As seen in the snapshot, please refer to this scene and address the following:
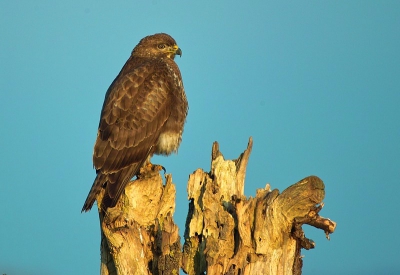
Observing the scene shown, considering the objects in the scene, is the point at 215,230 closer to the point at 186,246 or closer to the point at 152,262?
Answer: the point at 186,246

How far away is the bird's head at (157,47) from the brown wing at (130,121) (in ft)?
2.86

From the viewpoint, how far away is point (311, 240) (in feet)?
20.2

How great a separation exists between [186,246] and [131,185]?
108 cm

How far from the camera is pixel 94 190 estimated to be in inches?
283

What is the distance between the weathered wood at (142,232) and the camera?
253 inches

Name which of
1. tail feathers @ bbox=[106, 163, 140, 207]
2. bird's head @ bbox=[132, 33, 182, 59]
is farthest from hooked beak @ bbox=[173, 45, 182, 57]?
tail feathers @ bbox=[106, 163, 140, 207]

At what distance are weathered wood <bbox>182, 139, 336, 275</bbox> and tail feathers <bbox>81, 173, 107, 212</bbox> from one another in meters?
1.28

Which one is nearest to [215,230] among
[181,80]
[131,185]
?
[131,185]

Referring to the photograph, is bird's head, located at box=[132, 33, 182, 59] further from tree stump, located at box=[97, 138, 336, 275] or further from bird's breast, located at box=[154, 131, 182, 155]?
tree stump, located at box=[97, 138, 336, 275]

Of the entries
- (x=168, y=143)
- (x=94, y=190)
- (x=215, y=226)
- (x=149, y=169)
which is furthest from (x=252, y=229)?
(x=168, y=143)

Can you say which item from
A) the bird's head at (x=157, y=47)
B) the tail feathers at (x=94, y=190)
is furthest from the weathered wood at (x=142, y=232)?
the bird's head at (x=157, y=47)

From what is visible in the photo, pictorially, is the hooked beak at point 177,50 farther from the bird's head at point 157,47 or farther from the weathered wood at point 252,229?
the weathered wood at point 252,229

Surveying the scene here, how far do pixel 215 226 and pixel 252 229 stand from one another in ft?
1.41

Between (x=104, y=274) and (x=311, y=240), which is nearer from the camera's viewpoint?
(x=311, y=240)
